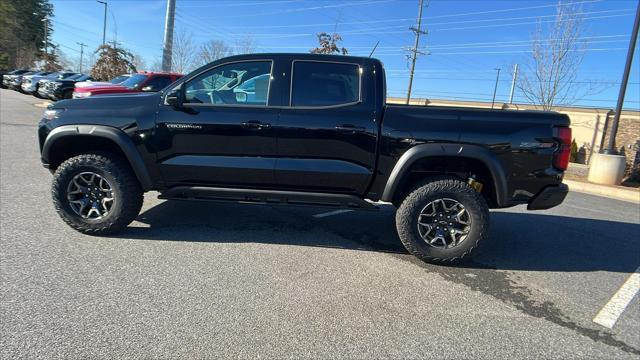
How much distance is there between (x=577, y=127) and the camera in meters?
19.5

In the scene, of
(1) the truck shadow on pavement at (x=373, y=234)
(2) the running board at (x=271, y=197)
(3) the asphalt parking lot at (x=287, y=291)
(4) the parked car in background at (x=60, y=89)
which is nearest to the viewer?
(3) the asphalt parking lot at (x=287, y=291)

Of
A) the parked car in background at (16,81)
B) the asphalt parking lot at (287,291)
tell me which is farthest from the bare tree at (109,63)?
the asphalt parking lot at (287,291)

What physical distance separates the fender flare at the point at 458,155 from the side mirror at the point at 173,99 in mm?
2344

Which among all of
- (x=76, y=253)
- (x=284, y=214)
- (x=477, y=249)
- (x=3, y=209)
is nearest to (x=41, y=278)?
(x=76, y=253)

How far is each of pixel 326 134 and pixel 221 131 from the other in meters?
1.09

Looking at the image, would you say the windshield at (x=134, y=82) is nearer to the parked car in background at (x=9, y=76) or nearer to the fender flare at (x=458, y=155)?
the fender flare at (x=458, y=155)

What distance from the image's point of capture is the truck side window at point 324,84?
432 cm

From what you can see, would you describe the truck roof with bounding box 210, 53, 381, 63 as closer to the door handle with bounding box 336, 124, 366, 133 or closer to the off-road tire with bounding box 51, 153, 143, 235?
the door handle with bounding box 336, 124, 366, 133

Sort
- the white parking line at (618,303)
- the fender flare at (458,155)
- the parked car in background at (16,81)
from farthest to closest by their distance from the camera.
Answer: the parked car in background at (16,81) → the fender flare at (458,155) → the white parking line at (618,303)

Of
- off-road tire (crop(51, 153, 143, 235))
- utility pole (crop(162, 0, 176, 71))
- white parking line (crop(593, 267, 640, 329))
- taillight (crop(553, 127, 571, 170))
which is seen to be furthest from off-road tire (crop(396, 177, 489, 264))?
utility pole (crop(162, 0, 176, 71))

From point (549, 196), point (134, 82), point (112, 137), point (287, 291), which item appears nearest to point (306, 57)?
point (112, 137)

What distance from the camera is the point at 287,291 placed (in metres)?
3.39

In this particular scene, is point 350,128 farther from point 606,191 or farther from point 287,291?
point 606,191

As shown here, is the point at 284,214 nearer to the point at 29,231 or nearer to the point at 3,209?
the point at 29,231
